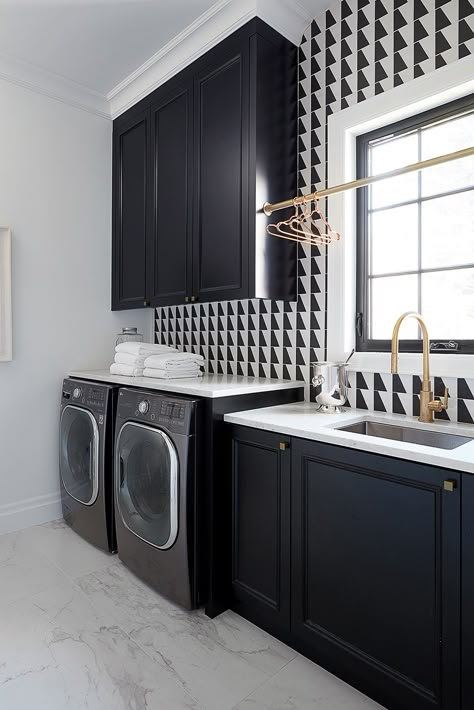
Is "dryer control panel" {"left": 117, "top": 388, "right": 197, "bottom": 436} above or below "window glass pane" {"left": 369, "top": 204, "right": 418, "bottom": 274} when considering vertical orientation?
below

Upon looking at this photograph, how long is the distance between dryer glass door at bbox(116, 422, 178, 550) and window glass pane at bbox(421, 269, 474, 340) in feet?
4.01

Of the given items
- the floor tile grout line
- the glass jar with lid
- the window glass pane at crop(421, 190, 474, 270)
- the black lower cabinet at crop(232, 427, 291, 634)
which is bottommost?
the floor tile grout line

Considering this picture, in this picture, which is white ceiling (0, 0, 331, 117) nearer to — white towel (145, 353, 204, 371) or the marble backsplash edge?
white towel (145, 353, 204, 371)

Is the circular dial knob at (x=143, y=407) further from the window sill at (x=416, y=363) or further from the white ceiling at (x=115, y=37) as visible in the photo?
the white ceiling at (x=115, y=37)

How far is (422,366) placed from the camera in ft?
6.09

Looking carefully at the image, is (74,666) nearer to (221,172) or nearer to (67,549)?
(67,549)

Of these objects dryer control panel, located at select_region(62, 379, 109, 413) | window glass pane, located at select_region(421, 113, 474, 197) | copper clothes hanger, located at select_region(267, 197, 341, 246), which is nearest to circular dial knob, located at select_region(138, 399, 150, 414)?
dryer control panel, located at select_region(62, 379, 109, 413)

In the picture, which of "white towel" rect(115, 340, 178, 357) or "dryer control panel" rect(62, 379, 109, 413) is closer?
"dryer control panel" rect(62, 379, 109, 413)

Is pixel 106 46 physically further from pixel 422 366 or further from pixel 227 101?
pixel 422 366

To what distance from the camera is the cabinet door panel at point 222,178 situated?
2.19 m

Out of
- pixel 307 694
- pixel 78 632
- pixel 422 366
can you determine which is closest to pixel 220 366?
pixel 422 366

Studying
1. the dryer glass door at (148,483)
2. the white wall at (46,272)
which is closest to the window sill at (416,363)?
the dryer glass door at (148,483)

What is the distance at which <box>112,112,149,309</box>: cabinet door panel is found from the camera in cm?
284

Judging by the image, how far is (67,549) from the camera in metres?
2.49
